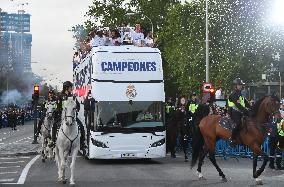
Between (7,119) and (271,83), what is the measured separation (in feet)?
118

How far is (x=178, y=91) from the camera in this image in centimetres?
8075

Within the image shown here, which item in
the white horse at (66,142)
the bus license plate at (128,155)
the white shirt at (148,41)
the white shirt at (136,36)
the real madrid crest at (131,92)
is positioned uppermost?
the white shirt at (136,36)

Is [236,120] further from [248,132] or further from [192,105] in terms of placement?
[192,105]

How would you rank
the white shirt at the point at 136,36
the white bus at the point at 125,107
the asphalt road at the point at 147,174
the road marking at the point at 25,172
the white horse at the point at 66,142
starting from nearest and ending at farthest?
the asphalt road at the point at 147,174 → the white horse at the point at 66,142 → the road marking at the point at 25,172 → the white bus at the point at 125,107 → the white shirt at the point at 136,36

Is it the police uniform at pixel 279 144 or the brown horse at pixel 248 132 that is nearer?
the brown horse at pixel 248 132

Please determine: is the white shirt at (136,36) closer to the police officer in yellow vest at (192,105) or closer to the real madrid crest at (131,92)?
the police officer in yellow vest at (192,105)

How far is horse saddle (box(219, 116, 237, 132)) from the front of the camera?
59.5ft

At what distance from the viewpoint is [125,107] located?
22.8 meters

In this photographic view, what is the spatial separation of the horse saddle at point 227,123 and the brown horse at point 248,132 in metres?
0.09

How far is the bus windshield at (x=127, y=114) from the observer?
22.7m

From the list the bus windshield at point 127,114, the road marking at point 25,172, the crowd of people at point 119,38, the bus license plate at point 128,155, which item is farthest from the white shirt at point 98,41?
the bus license plate at point 128,155

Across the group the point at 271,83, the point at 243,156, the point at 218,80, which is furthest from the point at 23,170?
the point at 271,83

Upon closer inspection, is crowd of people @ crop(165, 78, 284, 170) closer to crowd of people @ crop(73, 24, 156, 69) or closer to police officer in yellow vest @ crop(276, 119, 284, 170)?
police officer in yellow vest @ crop(276, 119, 284, 170)

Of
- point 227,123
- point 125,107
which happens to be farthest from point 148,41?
point 227,123
